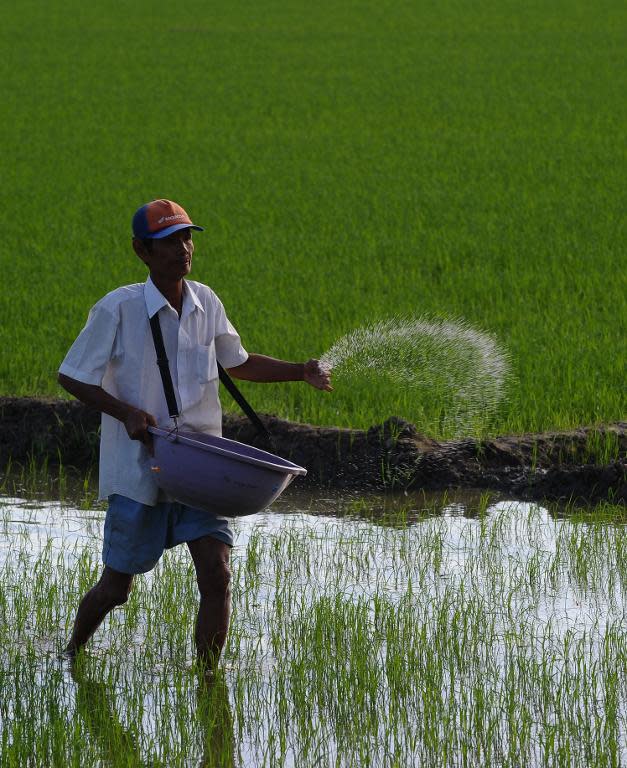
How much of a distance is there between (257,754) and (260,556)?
5.02ft

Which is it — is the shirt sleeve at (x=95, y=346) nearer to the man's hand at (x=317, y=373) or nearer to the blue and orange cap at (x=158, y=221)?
the blue and orange cap at (x=158, y=221)

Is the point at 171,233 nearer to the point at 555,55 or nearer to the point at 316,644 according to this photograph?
the point at 316,644

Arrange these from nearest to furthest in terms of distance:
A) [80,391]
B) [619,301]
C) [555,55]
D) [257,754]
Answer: [257,754]
[80,391]
[619,301]
[555,55]

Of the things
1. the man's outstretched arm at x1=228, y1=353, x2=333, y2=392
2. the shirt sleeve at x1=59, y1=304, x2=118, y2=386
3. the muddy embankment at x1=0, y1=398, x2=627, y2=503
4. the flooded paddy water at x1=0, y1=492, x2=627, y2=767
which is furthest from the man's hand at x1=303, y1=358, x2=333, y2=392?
the muddy embankment at x1=0, y1=398, x2=627, y2=503

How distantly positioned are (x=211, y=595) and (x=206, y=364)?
61cm

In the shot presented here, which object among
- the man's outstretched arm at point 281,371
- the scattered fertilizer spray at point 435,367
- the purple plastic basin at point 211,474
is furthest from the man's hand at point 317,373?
the scattered fertilizer spray at point 435,367

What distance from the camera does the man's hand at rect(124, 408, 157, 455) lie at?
3479 mm

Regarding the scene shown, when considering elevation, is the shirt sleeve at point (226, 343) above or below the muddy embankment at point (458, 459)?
below

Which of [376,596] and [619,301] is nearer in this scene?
[376,596]

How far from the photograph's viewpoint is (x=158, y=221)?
3578 millimetres

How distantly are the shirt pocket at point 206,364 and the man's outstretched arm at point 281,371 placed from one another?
21 cm

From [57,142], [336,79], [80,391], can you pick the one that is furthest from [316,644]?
[336,79]

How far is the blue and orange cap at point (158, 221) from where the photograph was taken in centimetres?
357

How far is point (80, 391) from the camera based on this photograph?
356 cm
